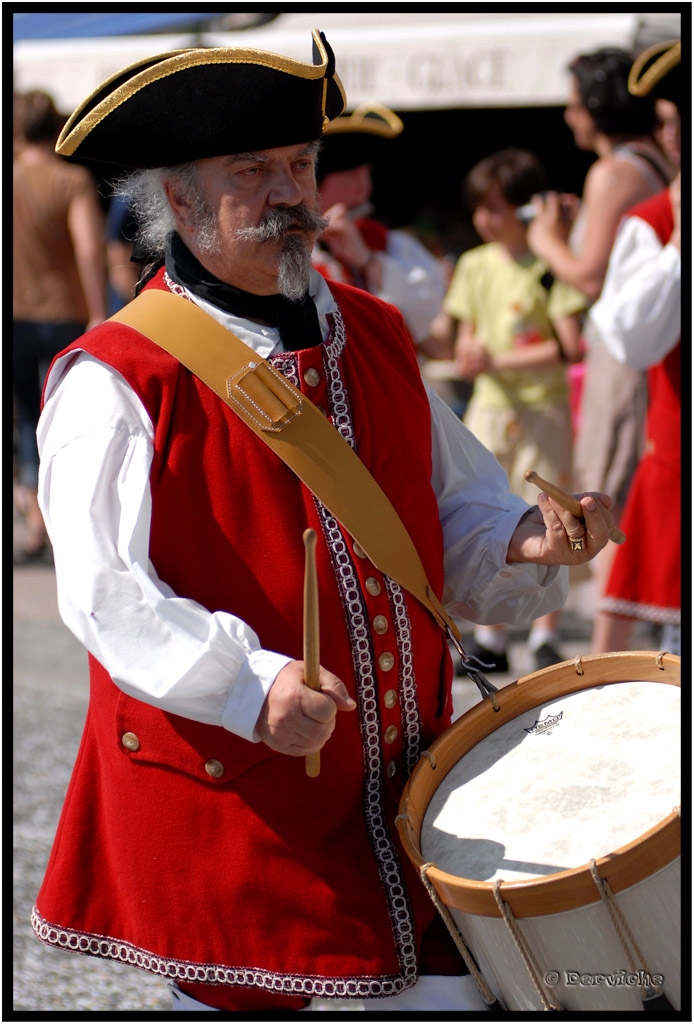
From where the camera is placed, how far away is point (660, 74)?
4.44 m

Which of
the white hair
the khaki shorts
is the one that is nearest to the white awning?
the khaki shorts

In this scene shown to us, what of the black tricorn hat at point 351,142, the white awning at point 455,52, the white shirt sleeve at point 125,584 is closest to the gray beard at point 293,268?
the white shirt sleeve at point 125,584

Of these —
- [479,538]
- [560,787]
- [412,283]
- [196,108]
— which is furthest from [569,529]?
[412,283]

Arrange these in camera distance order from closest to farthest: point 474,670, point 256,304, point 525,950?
point 525,950 < point 256,304 < point 474,670

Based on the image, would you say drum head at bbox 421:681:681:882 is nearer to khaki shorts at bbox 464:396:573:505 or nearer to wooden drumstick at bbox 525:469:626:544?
wooden drumstick at bbox 525:469:626:544

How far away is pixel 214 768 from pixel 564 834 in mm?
570

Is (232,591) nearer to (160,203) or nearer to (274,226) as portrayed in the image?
(274,226)

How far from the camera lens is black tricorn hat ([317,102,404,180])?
555 cm

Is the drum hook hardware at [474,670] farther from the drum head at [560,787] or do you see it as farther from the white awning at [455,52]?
the white awning at [455,52]

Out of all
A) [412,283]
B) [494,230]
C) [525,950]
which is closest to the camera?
[525,950]

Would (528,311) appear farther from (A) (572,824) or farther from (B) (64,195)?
(A) (572,824)

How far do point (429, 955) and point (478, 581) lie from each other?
0.68 meters

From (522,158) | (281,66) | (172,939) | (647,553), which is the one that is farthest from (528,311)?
(172,939)

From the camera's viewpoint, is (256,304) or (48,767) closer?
(256,304)
